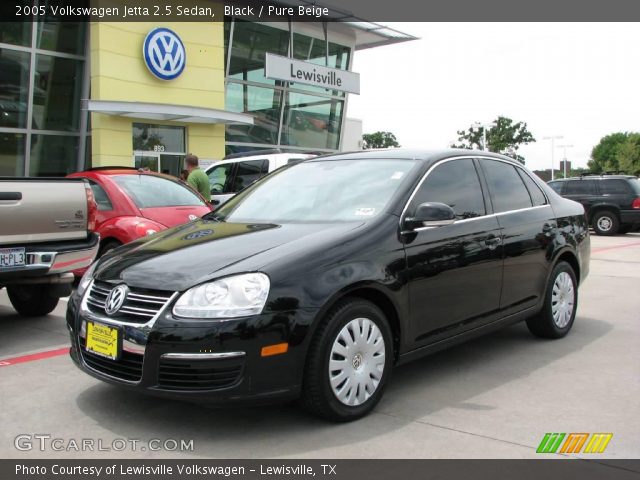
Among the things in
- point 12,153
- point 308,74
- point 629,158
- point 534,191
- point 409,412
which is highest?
point 629,158

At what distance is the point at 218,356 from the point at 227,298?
0.30 metres

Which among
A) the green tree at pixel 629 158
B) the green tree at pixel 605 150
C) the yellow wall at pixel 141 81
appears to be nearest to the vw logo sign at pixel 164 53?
the yellow wall at pixel 141 81

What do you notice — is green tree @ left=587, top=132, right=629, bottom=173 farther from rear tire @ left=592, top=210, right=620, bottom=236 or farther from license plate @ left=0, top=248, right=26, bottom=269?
license plate @ left=0, top=248, right=26, bottom=269

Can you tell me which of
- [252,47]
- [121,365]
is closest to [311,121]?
[252,47]

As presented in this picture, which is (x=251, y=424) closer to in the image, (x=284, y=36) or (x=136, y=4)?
(x=136, y=4)

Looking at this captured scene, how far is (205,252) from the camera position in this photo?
12.4 ft

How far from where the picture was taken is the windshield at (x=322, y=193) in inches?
171

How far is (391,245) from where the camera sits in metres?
4.01

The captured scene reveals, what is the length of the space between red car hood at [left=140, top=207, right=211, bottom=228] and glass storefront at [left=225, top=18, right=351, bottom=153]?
12590 mm

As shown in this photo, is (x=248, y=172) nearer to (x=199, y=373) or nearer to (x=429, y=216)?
(x=429, y=216)

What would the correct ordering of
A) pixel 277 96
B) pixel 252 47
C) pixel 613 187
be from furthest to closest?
pixel 277 96, pixel 252 47, pixel 613 187

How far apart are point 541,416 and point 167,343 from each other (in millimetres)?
2195

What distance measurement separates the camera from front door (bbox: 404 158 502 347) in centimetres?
415

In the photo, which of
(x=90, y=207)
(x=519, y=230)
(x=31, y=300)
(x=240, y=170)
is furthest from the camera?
(x=240, y=170)
